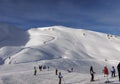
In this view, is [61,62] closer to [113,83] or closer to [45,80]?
[45,80]

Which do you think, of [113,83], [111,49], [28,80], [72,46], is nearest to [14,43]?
[72,46]

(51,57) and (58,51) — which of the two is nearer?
(51,57)

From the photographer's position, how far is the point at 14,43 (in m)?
183

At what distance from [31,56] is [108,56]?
69263 mm

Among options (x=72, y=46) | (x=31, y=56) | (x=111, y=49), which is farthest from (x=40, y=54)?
(x=111, y=49)

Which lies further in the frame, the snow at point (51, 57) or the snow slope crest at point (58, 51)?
the snow slope crest at point (58, 51)

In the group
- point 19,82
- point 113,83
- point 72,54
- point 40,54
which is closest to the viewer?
point 113,83

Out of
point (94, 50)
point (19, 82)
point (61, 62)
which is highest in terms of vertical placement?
point (94, 50)

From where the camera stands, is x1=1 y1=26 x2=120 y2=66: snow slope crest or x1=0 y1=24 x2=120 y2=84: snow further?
x1=1 y1=26 x2=120 y2=66: snow slope crest

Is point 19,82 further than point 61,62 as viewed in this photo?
No

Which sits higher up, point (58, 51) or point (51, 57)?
point (58, 51)

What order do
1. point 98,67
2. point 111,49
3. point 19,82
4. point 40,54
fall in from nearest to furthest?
point 19,82, point 98,67, point 40,54, point 111,49

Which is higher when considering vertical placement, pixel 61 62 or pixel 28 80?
pixel 61 62

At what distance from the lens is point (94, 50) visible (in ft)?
619
